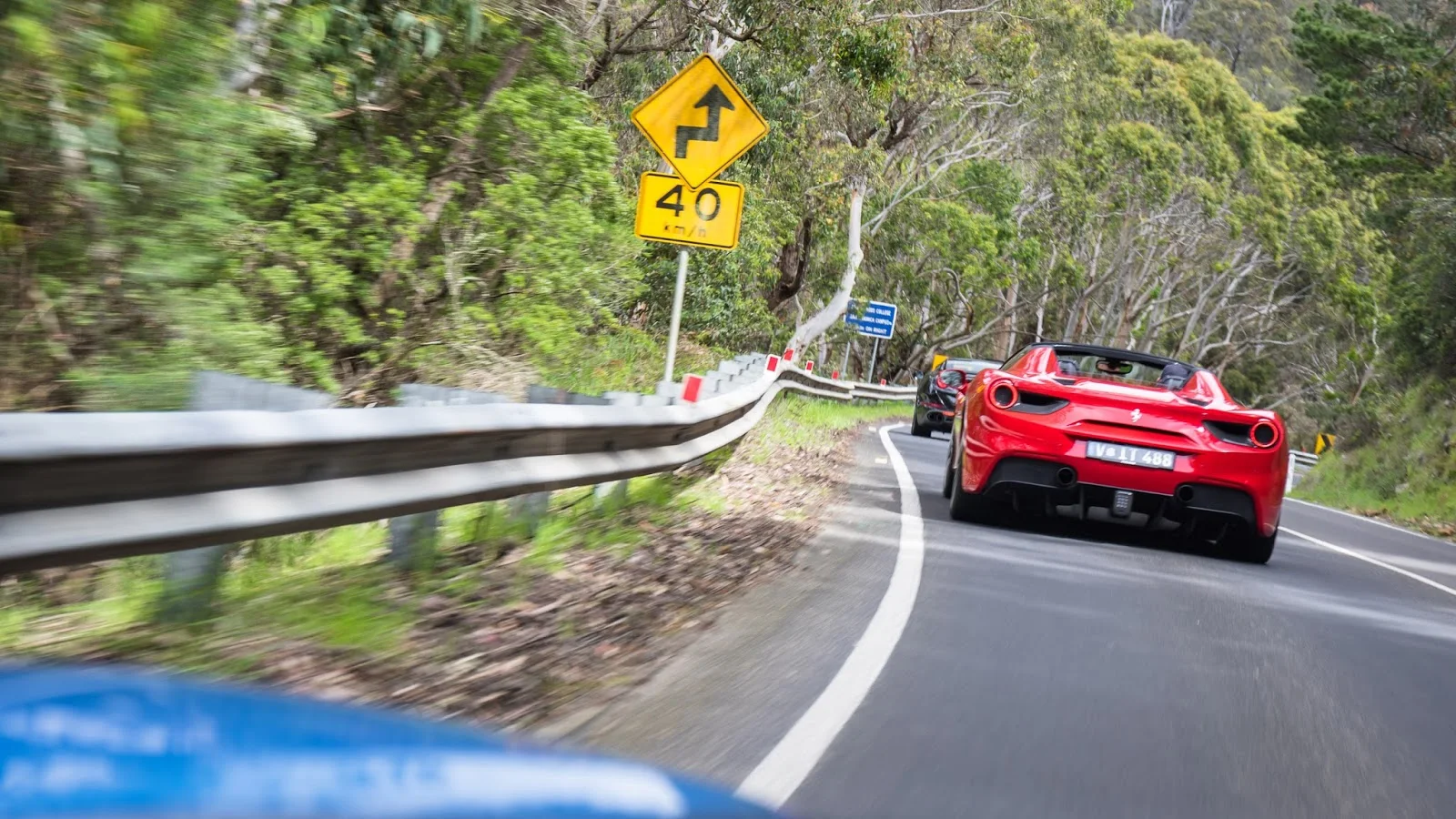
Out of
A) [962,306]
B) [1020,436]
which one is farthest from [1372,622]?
[962,306]

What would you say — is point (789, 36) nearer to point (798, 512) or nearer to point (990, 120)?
point (798, 512)

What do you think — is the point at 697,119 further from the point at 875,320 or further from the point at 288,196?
the point at 875,320

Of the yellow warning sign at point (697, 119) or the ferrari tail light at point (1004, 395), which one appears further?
the yellow warning sign at point (697, 119)

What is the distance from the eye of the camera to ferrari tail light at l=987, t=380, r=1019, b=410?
10234 mm

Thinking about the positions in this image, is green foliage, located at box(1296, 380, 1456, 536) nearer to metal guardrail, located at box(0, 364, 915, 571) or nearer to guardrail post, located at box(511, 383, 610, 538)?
guardrail post, located at box(511, 383, 610, 538)

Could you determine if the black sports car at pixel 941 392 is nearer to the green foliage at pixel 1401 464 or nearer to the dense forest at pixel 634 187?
the dense forest at pixel 634 187

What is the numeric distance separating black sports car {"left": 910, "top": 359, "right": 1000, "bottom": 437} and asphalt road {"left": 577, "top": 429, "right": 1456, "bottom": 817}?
13588mm

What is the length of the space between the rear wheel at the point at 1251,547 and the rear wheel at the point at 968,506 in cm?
166

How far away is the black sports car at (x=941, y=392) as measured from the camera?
76.5ft

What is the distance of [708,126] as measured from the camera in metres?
11.8

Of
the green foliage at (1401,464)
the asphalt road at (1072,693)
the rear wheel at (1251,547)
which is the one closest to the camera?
the asphalt road at (1072,693)

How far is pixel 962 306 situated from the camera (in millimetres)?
53312

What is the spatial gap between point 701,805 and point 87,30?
6369mm

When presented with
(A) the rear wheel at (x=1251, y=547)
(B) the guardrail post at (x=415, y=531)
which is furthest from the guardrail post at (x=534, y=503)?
(A) the rear wheel at (x=1251, y=547)
